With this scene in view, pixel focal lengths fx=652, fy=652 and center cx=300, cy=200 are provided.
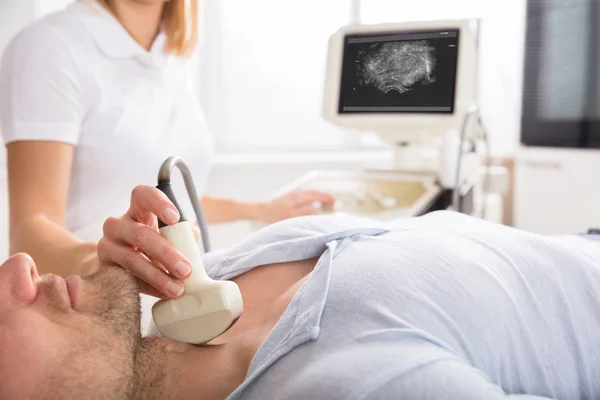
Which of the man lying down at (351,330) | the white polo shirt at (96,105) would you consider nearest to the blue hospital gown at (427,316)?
the man lying down at (351,330)

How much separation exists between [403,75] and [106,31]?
75 cm

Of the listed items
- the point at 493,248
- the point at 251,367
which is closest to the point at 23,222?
the point at 251,367

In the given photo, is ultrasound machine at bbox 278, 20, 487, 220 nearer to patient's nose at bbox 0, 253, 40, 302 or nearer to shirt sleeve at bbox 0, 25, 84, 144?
shirt sleeve at bbox 0, 25, 84, 144

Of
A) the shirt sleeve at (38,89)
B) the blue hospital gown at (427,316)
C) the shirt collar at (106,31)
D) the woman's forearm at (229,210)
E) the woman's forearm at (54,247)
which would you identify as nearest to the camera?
the blue hospital gown at (427,316)

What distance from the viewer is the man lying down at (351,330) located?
0.77 metres

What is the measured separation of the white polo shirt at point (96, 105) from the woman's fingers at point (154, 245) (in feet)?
1.49

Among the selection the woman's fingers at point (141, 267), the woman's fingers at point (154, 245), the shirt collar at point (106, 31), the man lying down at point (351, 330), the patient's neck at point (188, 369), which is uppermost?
the shirt collar at point (106, 31)

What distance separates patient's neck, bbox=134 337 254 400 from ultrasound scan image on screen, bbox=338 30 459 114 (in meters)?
0.98

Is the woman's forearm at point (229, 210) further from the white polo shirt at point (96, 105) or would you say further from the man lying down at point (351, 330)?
the man lying down at point (351, 330)

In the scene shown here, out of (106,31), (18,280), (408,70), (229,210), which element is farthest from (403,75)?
(18,280)

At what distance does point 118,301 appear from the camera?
91 centimetres

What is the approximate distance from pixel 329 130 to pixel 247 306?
2471mm

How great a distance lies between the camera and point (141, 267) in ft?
2.99

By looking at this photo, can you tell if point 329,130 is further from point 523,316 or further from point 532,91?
point 523,316
